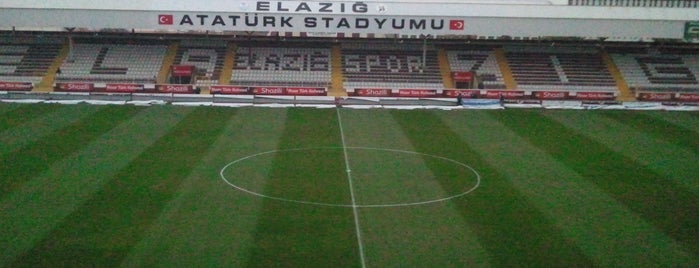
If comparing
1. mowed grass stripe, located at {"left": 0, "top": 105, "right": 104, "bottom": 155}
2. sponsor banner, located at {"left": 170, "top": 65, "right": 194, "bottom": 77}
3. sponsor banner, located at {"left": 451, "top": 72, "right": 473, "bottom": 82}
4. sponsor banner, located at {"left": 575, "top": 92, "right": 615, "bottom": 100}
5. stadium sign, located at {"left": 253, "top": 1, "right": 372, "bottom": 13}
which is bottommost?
mowed grass stripe, located at {"left": 0, "top": 105, "right": 104, "bottom": 155}

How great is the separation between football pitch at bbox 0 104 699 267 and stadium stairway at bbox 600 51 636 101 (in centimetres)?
988

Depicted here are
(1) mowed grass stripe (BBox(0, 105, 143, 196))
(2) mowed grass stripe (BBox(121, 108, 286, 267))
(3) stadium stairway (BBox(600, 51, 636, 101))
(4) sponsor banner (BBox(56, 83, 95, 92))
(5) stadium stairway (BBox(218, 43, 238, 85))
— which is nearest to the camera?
(2) mowed grass stripe (BBox(121, 108, 286, 267))

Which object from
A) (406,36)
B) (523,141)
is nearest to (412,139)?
(523,141)

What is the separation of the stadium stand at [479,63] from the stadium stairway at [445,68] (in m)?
0.22

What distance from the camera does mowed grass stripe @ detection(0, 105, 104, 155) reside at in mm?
21609

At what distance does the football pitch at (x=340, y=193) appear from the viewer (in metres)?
12.9

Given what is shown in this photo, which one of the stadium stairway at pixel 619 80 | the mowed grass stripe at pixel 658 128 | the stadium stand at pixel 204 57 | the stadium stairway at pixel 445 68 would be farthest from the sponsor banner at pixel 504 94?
the stadium stand at pixel 204 57

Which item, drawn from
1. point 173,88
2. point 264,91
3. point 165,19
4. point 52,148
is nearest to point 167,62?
point 165,19

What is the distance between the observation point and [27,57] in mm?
38188

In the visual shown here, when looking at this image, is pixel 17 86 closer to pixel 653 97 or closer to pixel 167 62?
pixel 167 62

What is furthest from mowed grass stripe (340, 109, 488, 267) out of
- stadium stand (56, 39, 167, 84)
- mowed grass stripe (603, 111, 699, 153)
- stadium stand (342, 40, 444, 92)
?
stadium stand (56, 39, 167, 84)

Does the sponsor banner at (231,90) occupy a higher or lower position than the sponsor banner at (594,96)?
higher

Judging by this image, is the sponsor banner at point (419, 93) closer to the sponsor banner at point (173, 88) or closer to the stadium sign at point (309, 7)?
the stadium sign at point (309, 7)

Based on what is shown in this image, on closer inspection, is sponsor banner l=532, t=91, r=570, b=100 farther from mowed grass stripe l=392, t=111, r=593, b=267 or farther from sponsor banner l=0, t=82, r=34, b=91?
sponsor banner l=0, t=82, r=34, b=91
